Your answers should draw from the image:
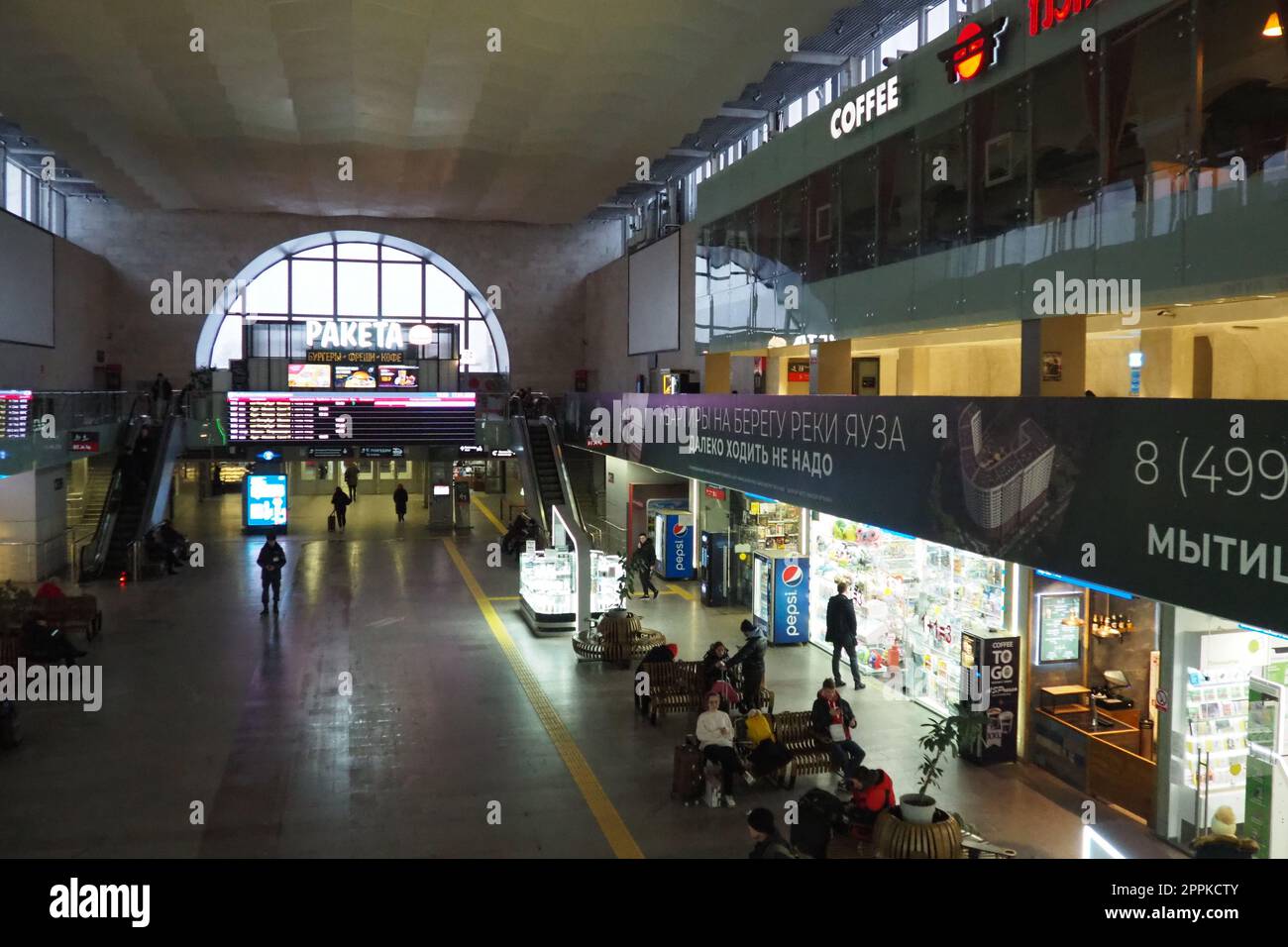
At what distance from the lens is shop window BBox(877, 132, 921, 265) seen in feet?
41.1

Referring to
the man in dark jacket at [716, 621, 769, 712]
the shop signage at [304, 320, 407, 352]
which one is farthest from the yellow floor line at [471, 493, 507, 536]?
the man in dark jacket at [716, 621, 769, 712]

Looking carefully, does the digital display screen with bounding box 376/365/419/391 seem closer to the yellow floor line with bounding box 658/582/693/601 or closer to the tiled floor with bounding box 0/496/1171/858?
the tiled floor with bounding box 0/496/1171/858

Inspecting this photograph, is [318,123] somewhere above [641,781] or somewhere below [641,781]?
above

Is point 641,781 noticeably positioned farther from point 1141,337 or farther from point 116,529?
point 116,529

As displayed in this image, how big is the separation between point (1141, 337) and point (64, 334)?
29.2 m

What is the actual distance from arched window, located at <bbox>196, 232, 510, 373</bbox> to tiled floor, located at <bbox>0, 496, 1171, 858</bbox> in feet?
68.6

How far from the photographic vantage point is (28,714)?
41.5 ft

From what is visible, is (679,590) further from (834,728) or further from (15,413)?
(15,413)

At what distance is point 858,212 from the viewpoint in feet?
46.2

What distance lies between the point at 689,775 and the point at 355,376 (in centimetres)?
2197

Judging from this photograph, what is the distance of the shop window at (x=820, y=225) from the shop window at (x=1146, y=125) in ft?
19.4

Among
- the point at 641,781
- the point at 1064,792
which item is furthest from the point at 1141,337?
the point at 641,781

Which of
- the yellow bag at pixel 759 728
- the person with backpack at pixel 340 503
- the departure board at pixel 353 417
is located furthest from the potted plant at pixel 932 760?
the person with backpack at pixel 340 503

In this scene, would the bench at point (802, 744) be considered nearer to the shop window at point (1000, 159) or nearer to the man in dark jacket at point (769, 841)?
the man in dark jacket at point (769, 841)
